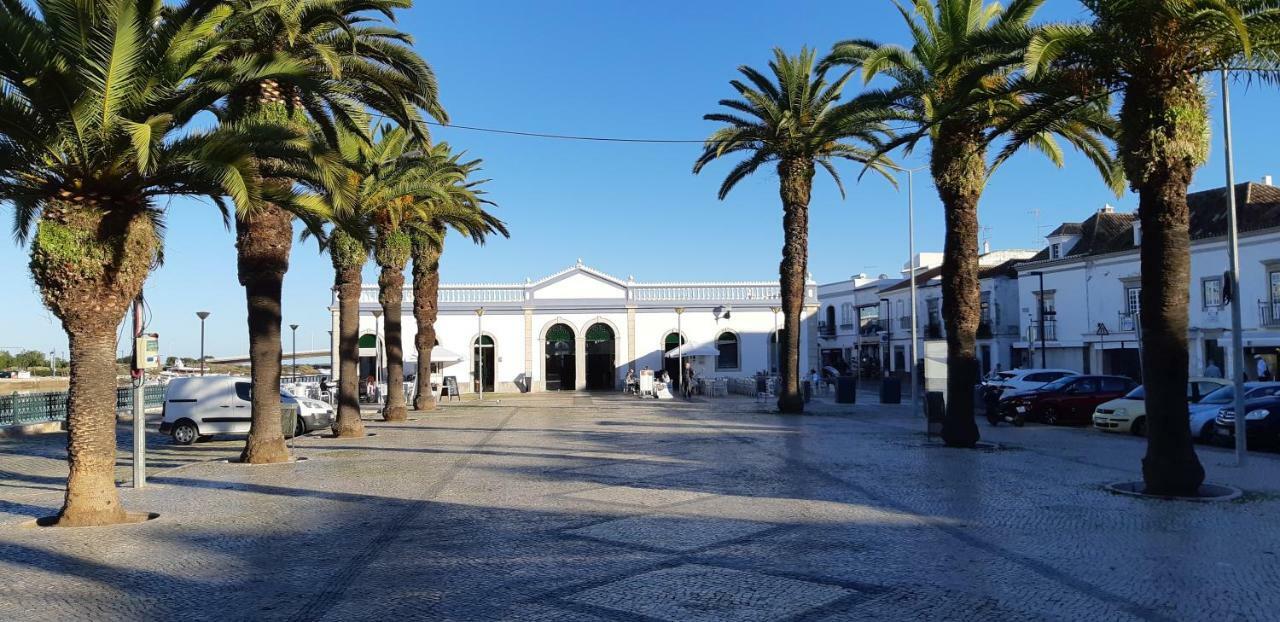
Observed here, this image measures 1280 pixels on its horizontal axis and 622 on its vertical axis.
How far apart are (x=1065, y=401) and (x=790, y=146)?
34.1 ft

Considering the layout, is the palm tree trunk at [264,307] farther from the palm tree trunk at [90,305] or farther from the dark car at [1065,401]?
the dark car at [1065,401]

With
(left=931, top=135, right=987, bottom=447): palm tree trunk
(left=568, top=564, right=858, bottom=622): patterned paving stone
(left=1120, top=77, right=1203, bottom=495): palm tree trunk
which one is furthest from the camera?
(left=931, top=135, right=987, bottom=447): palm tree trunk

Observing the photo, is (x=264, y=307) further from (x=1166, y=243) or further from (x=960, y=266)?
(x=1166, y=243)

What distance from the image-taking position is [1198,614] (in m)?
6.40

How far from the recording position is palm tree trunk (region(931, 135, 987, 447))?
1745 centimetres

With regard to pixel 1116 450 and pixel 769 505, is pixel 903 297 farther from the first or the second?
pixel 769 505

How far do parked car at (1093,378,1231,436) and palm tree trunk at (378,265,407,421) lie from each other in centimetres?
1866

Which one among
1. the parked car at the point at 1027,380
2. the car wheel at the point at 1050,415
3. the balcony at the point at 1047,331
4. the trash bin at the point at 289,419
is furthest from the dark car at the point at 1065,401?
the balcony at the point at 1047,331

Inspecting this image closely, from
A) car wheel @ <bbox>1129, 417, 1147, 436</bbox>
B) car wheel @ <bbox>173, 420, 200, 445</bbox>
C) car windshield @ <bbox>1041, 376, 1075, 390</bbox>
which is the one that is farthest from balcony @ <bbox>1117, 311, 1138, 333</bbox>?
car wheel @ <bbox>173, 420, 200, 445</bbox>

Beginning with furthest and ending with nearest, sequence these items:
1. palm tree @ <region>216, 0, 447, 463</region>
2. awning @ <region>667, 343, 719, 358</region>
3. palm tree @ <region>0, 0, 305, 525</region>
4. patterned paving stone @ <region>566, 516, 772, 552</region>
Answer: awning @ <region>667, 343, 719, 358</region>
palm tree @ <region>216, 0, 447, 463</region>
palm tree @ <region>0, 0, 305, 525</region>
patterned paving stone @ <region>566, 516, 772, 552</region>

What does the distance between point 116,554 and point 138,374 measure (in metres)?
4.97

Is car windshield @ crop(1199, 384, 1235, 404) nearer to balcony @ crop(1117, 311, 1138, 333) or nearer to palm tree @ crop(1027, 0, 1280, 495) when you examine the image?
palm tree @ crop(1027, 0, 1280, 495)

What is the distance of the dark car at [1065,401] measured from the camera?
2523 centimetres

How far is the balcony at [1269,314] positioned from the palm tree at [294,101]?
34218 mm
